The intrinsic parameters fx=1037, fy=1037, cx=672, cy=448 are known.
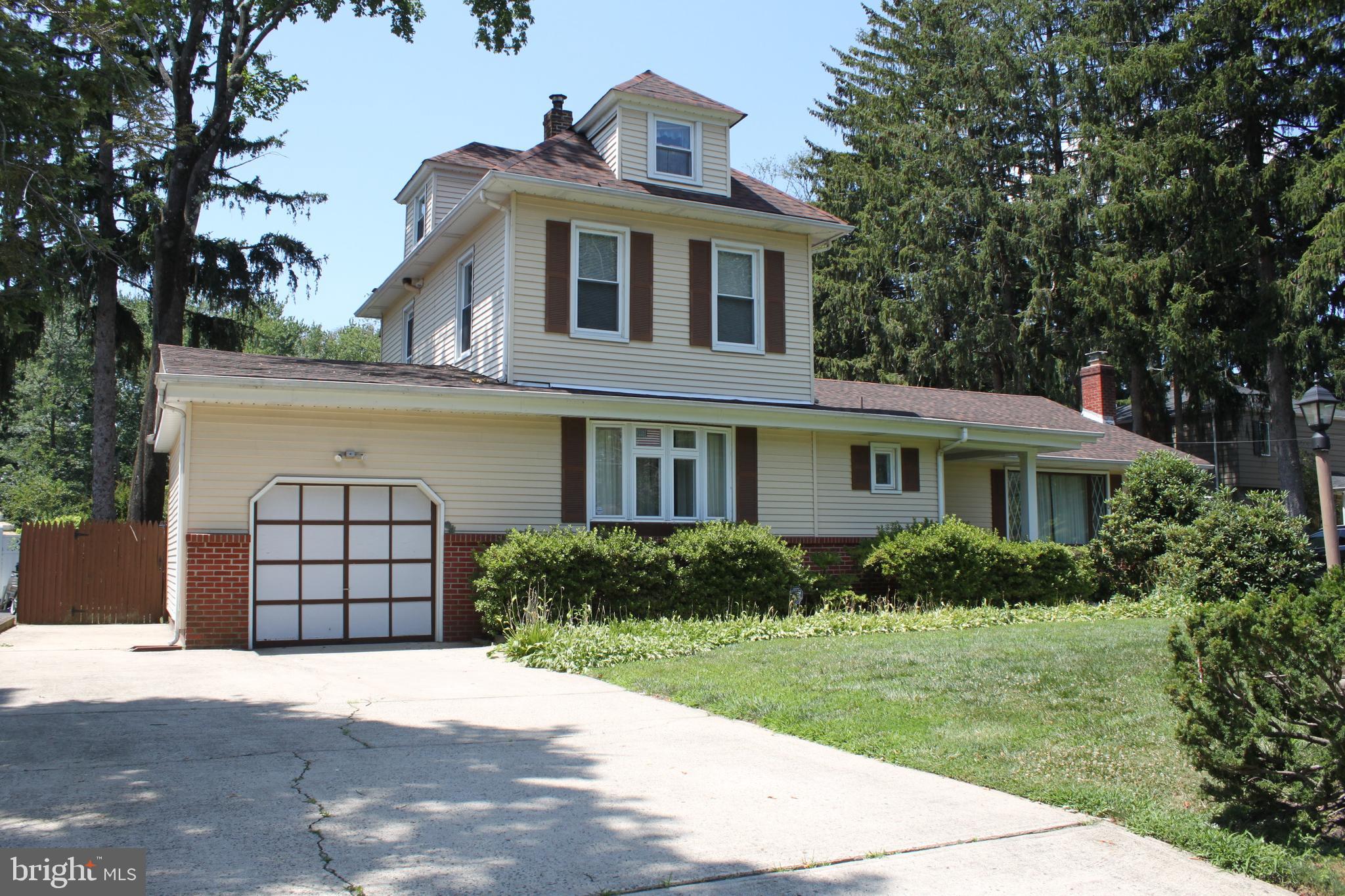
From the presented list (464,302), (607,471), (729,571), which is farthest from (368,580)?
(464,302)

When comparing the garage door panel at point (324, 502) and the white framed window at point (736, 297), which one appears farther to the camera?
the white framed window at point (736, 297)

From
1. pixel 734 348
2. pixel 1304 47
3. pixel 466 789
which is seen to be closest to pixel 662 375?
pixel 734 348

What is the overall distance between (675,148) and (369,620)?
909 centimetres

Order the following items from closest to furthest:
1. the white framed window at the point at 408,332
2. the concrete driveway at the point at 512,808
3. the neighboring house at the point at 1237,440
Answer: the concrete driveway at the point at 512,808
the white framed window at the point at 408,332
the neighboring house at the point at 1237,440

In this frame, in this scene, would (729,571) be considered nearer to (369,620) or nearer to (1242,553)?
(369,620)

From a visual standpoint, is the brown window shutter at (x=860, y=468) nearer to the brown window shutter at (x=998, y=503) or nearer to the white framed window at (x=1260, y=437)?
the brown window shutter at (x=998, y=503)

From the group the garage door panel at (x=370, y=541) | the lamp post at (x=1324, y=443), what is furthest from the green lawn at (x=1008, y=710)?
the garage door panel at (x=370, y=541)

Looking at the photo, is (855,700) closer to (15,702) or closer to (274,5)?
(15,702)

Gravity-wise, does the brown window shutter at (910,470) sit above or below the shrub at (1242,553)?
above

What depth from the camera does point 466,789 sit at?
5.80 m

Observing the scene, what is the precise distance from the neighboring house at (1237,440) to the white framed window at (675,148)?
22273 millimetres

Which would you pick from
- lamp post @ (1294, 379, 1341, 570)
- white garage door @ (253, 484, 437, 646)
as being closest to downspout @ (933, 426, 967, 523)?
lamp post @ (1294, 379, 1341, 570)

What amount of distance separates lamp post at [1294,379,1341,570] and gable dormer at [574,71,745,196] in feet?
30.2

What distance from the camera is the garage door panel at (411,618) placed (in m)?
14.3
